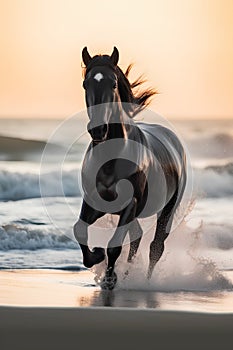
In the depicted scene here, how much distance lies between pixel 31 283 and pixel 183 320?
1.76 m

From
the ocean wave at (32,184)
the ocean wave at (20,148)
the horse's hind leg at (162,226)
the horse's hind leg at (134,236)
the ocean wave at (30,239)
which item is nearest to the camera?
the horse's hind leg at (134,236)

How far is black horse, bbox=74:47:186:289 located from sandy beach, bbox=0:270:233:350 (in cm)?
40

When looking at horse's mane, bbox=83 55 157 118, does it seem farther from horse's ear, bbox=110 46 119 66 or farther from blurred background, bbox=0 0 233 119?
blurred background, bbox=0 0 233 119

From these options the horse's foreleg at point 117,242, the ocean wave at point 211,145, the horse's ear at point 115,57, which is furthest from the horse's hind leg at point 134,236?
the ocean wave at point 211,145

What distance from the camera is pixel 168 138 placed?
6.70 metres

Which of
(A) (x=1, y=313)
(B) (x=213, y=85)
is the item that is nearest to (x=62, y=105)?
(B) (x=213, y=85)

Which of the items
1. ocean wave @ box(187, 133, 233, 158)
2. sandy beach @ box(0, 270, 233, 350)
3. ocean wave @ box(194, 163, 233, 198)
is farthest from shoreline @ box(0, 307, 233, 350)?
ocean wave @ box(187, 133, 233, 158)

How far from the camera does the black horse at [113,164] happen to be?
552cm

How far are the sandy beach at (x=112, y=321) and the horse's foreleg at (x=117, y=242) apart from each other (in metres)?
0.20

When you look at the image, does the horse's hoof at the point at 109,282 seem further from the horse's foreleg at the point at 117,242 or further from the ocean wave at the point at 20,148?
the ocean wave at the point at 20,148

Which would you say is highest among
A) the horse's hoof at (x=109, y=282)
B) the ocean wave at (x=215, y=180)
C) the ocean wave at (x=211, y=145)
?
the horse's hoof at (x=109, y=282)

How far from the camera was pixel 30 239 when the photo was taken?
8.22m

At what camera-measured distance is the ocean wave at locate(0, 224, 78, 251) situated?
813 cm

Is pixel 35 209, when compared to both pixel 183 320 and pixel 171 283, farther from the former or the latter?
pixel 183 320
